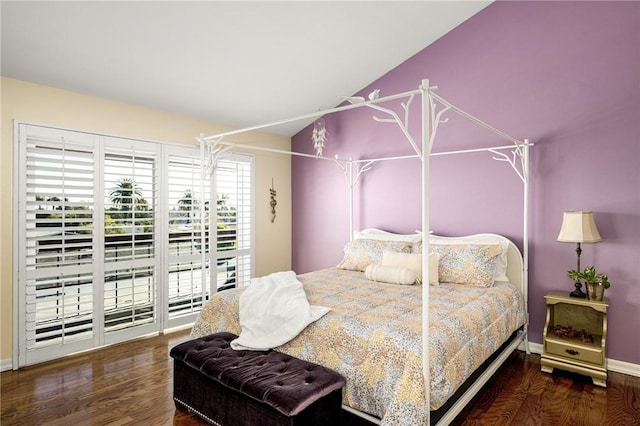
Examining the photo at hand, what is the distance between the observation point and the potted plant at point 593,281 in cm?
292

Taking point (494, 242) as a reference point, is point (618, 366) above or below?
below

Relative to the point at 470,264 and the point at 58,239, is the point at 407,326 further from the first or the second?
the point at 58,239

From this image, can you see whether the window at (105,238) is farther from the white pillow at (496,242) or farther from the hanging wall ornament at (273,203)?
the white pillow at (496,242)

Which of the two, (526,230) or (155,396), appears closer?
(155,396)

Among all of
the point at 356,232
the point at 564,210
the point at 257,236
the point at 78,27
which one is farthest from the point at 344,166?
the point at 78,27

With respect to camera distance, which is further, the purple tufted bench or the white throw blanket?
the white throw blanket

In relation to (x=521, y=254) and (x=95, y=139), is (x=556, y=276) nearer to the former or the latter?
(x=521, y=254)

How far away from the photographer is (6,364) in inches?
120

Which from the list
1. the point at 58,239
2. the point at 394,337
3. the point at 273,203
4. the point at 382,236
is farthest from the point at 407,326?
the point at 273,203

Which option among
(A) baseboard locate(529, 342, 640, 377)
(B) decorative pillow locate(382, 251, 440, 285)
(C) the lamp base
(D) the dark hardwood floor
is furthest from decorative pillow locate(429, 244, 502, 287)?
(A) baseboard locate(529, 342, 640, 377)

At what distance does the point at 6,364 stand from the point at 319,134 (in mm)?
3814

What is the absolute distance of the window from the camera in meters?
3.13

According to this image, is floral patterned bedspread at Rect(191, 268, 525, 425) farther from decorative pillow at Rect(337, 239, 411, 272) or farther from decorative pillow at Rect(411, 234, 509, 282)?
decorative pillow at Rect(337, 239, 411, 272)

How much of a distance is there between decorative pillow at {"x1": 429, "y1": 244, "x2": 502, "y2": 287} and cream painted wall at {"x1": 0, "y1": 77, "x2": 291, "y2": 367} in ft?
8.03
